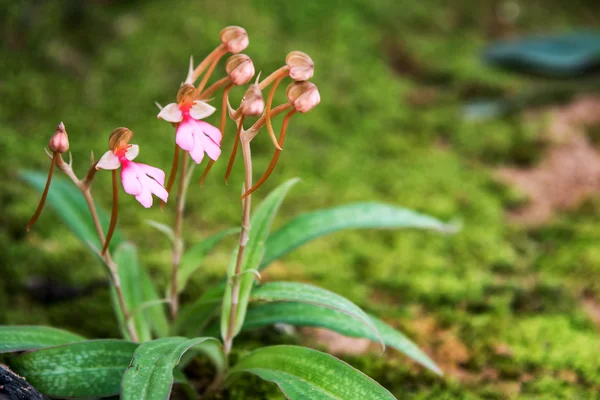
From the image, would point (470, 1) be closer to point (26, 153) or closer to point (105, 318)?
point (26, 153)

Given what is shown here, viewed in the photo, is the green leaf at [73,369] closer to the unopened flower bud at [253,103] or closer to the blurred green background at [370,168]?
the blurred green background at [370,168]

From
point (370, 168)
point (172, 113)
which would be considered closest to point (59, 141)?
point (172, 113)

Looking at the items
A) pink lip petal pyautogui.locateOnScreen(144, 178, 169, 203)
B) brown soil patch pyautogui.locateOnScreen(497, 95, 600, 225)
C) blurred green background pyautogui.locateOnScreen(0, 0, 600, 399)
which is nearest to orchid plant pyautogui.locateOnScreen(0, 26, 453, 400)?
pink lip petal pyautogui.locateOnScreen(144, 178, 169, 203)

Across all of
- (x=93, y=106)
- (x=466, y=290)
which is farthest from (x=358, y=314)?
(x=93, y=106)

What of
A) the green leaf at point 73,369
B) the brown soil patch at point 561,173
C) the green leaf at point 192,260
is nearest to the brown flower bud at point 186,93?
the green leaf at point 192,260

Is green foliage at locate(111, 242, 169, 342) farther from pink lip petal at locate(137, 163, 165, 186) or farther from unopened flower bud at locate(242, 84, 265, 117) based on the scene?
unopened flower bud at locate(242, 84, 265, 117)
